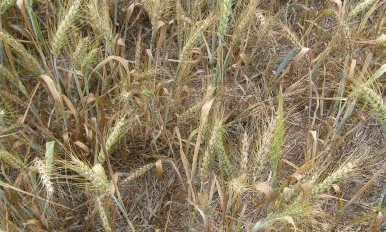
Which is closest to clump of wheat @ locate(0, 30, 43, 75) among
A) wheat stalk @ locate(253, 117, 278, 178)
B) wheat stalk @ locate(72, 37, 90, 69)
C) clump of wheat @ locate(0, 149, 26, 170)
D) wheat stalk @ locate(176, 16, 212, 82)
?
wheat stalk @ locate(72, 37, 90, 69)

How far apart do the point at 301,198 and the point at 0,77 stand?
3.51 feet

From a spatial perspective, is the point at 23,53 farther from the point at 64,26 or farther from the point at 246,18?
the point at 246,18

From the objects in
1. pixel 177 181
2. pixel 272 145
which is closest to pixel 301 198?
pixel 272 145

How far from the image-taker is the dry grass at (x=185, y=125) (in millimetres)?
1438

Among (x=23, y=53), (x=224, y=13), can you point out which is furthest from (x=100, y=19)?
(x=224, y=13)

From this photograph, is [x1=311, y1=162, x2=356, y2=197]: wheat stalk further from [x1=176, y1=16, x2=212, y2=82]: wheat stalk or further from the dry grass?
[x1=176, y1=16, x2=212, y2=82]: wheat stalk

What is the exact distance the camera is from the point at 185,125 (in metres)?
1.77

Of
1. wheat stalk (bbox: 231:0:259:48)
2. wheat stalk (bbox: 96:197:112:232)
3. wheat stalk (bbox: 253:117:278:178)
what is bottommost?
wheat stalk (bbox: 96:197:112:232)

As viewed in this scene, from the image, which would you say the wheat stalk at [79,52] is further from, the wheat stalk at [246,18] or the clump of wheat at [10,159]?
the wheat stalk at [246,18]

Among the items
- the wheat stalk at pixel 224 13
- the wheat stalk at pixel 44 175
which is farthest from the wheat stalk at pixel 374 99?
the wheat stalk at pixel 44 175

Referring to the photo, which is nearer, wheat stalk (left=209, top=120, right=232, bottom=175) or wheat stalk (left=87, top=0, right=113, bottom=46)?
wheat stalk (left=209, top=120, right=232, bottom=175)

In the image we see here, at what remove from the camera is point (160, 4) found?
158 centimetres

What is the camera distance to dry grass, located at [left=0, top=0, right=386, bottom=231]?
4.72 feet

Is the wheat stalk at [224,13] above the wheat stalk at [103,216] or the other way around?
above
